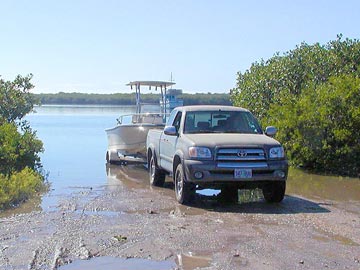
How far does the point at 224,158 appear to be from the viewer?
1047cm

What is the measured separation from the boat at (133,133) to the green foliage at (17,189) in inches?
225

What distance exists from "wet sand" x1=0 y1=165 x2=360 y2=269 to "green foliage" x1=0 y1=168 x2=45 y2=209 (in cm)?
37

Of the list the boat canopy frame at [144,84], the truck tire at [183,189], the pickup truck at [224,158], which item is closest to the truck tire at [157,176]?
the pickup truck at [224,158]

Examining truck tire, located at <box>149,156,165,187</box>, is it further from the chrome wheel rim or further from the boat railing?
the boat railing

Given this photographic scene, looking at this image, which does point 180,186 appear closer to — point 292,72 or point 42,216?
point 42,216

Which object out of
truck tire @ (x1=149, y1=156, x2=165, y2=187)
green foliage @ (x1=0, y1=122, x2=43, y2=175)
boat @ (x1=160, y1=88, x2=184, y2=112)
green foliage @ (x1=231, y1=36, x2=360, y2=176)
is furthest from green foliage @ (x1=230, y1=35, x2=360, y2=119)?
green foliage @ (x1=0, y1=122, x2=43, y2=175)

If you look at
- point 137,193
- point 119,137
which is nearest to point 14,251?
point 137,193

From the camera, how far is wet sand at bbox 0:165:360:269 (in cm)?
673

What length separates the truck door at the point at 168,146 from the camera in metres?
12.0

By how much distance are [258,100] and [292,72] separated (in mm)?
1553

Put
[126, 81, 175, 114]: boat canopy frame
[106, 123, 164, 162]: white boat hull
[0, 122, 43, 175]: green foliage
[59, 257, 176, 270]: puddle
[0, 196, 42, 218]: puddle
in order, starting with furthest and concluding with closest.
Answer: [126, 81, 175, 114]: boat canopy frame → [106, 123, 164, 162]: white boat hull → [0, 122, 43, 175]: green foliage → [0, 196, 42, 218]: puddle → [59, 257, 176, 270]: puddle

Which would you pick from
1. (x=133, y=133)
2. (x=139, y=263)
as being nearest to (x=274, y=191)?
(x=139, y=263)

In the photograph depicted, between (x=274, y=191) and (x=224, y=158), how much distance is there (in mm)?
1265

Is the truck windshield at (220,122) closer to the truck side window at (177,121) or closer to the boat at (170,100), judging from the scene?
the truck side window at (177,121)
